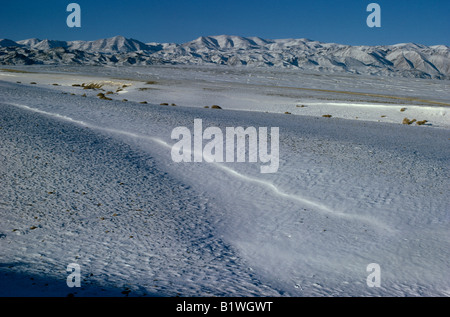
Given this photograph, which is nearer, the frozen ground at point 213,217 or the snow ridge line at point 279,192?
the frozen ground at point 213,217

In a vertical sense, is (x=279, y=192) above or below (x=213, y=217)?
above

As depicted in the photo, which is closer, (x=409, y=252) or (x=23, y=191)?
(x=409, y=252)

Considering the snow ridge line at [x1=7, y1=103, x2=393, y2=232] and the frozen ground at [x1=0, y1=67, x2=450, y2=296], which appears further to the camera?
the snow ridge line at [x1=7, y1=103, x2=393, y2=232]

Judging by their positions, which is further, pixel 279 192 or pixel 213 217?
pixel 279 192
